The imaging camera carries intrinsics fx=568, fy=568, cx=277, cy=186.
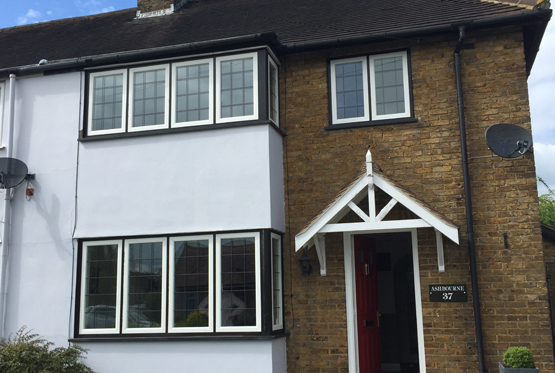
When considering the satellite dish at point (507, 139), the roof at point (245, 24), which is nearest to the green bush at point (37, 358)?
the roof at point (245, 24)

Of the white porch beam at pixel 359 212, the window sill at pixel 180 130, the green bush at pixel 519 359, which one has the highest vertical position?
the window sill at pixel 180 130

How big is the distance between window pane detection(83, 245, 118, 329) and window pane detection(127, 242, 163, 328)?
293 millimetres

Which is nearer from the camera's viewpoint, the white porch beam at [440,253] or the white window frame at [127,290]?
the white porch beam at [440,253]

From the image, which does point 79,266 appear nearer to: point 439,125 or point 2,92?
point 2,92

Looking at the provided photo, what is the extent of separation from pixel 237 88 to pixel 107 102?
2.36 m

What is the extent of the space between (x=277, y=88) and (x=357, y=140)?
1659 millimetres

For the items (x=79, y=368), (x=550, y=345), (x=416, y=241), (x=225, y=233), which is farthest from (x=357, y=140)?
(x=79, y=368)

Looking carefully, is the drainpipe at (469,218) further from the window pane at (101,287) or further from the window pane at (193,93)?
the window pane at (101,287)

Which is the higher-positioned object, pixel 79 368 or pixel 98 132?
pixel 98 132

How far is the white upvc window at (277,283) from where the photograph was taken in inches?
344

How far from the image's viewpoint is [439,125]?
29.2ft

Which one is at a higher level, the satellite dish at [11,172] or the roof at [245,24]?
the roof at [245,24]

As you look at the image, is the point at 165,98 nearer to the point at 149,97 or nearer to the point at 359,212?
the point at 149,97

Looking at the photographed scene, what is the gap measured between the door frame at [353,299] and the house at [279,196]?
0.10 feet
